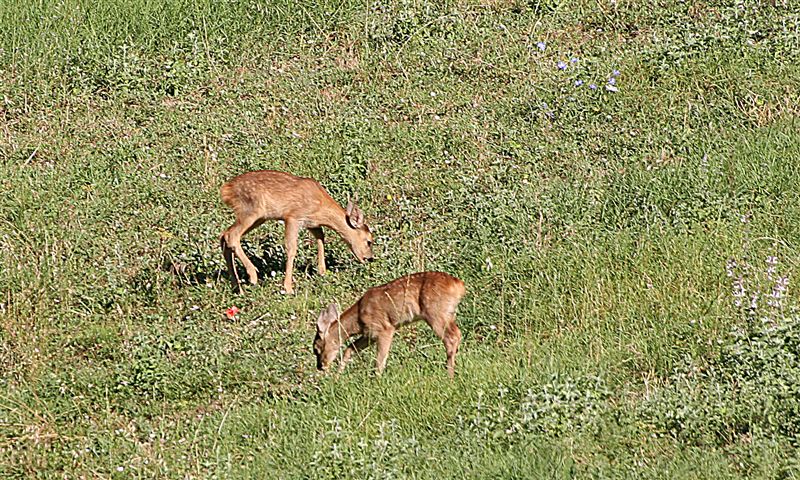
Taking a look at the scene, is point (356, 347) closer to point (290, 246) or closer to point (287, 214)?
point (290, 246)

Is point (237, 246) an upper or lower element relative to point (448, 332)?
upper

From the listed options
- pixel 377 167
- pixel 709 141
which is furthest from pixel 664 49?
pixel 377 167

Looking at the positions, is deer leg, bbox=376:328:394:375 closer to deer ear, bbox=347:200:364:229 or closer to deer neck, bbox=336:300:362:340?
deer neck, bbox=336:300:362:340

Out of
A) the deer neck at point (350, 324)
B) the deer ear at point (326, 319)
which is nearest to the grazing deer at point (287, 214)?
the deer neck at point (350, 324)

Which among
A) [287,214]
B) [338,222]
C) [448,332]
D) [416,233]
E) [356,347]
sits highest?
[287,214]

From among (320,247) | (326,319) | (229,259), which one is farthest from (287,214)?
(326,319)

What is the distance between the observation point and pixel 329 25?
15398mm

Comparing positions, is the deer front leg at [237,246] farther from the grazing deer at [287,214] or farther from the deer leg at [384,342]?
the deer leg at [384,342]

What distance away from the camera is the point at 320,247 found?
36.4ft

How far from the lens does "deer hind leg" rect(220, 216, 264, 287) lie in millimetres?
10734

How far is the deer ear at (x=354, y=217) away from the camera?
1109 cm

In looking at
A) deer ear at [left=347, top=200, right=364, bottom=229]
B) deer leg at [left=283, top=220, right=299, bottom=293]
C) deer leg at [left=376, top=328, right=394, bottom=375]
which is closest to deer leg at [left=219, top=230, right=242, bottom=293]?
deer leg at [left=283, top=220, right=299, bottom=293]

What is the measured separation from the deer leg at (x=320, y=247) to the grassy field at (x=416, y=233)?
0.10 meters

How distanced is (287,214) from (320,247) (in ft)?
1.29
